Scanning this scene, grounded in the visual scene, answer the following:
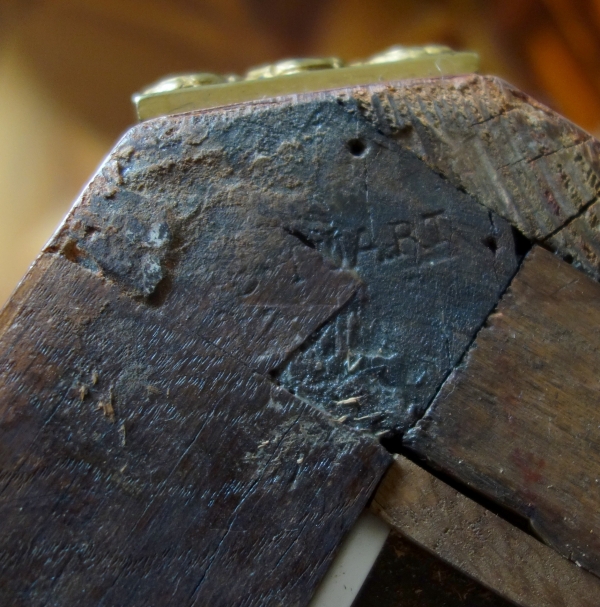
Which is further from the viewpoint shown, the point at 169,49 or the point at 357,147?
the point at 169,49

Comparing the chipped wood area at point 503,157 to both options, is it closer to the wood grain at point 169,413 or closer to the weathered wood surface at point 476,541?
the wood grain at point 169,413

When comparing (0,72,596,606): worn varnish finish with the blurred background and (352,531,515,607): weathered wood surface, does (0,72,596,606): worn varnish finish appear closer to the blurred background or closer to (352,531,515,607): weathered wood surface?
(352,531,515,607): weathered wood surface

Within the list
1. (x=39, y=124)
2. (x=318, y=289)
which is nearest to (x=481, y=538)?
(x=318, y=289)

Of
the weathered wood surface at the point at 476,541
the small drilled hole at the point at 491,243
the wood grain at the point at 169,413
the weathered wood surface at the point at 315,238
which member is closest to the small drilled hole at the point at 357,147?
the weathered wood surface at the point at 315,238

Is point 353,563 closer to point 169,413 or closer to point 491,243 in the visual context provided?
point 169,413

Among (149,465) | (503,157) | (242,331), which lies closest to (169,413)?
(149,465)

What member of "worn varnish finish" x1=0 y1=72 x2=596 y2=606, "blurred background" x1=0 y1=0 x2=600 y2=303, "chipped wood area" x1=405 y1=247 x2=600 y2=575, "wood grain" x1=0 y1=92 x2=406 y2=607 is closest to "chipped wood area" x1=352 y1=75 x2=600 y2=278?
"worn varnish finish" x1=0 y1=72 x2=596 y2=606

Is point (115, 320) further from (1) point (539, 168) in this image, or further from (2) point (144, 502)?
(1) point (539, 168)
